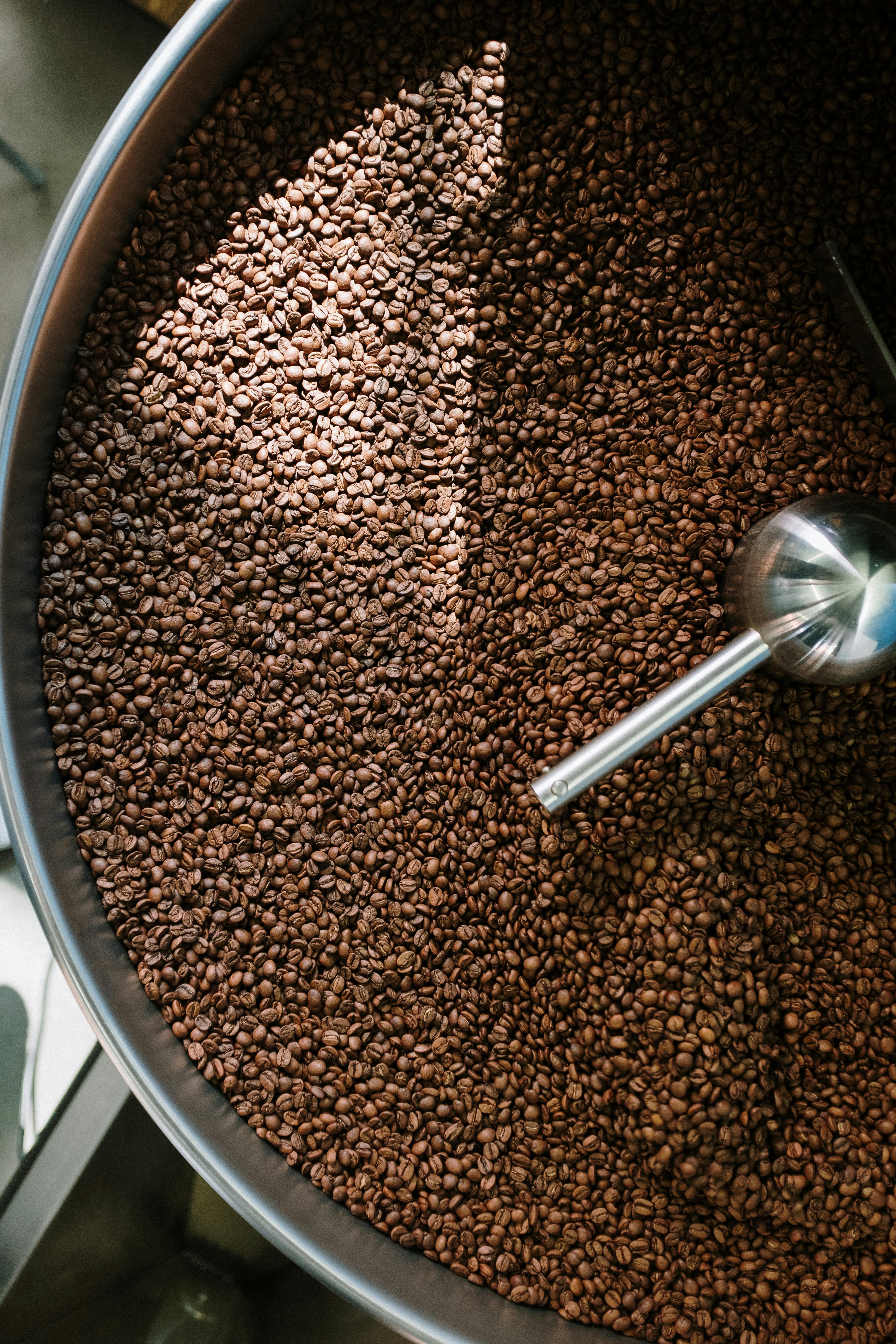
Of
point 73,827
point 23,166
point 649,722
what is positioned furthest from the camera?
point 23,166

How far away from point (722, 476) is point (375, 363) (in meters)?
0.54

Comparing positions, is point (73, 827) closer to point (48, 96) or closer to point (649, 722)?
point (649, 722)

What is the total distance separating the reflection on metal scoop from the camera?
1.07 meters

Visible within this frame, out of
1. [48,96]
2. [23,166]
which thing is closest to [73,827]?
[23,166]

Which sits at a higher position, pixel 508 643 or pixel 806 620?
pixel 806 620

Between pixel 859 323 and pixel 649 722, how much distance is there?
714mm

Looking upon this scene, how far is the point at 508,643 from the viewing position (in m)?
1.26

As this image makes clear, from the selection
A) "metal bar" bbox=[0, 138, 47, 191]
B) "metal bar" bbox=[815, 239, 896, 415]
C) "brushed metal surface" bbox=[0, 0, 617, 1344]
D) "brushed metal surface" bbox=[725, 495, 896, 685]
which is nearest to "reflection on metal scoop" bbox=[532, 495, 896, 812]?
"brushed metal surface" bbox=[725, 495, 896, 685]

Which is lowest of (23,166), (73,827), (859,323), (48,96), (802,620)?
(73,827)

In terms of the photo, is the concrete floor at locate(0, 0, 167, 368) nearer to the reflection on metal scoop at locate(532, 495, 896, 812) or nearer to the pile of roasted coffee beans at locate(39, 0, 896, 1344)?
the pile of roasted coffee beans at locate(39, 0, 896, 1344)

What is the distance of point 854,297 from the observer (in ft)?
4.13

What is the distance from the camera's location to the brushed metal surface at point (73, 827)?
1089 mm

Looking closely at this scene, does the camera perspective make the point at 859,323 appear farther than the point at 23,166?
No

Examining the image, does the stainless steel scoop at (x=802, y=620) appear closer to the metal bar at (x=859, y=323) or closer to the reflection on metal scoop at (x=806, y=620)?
the reflection on metal scoop at (x=806, y=620)
